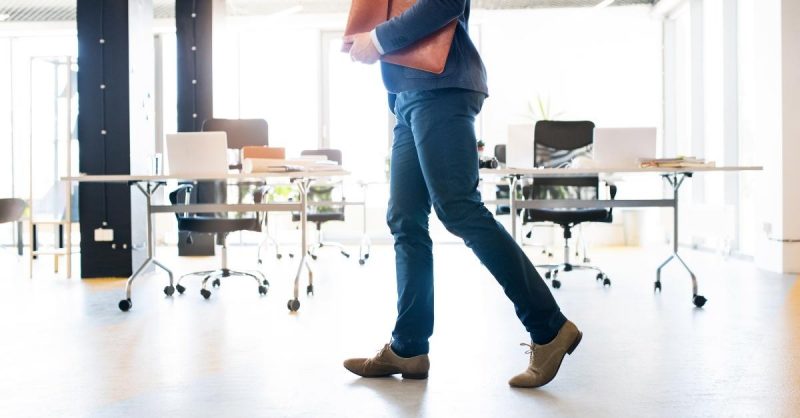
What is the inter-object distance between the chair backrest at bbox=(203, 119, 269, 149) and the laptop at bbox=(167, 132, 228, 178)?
1.43 meters

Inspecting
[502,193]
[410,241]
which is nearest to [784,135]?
[502,193]

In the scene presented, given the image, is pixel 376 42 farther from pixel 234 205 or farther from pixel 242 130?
pixel 242 130

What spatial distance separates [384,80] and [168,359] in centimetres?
123

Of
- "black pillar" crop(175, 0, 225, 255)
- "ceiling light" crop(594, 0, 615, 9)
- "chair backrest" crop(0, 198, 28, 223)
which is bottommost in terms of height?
"chair backrest" crop(0, 198, 28, 223)

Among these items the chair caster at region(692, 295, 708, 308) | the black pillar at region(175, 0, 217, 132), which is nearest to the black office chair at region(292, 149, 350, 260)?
the black pillar at region(175, 0, 217, 132)

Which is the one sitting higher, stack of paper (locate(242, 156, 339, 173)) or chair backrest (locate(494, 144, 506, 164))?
chair backrest (locate(494, 144, 506, 164))

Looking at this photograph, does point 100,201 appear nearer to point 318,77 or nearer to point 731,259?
point 318,77

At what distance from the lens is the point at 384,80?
79.8 inches

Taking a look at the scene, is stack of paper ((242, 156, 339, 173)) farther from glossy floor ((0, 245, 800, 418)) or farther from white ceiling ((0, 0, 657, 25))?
white ceiling ((0, 0, 657, 25))

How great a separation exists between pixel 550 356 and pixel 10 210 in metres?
4.64

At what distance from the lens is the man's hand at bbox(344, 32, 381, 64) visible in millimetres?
1951

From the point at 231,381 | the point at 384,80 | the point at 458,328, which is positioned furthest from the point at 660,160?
the point at 231,381

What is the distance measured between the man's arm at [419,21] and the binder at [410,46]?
1.2 inches

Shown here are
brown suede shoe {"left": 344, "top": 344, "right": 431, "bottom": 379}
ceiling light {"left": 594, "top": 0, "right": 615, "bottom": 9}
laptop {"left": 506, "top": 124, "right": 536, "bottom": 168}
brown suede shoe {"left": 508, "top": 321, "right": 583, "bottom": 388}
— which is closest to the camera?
brown suede shoe {"left": 508, "top": 321, "right": 583, "bottom": 388}
